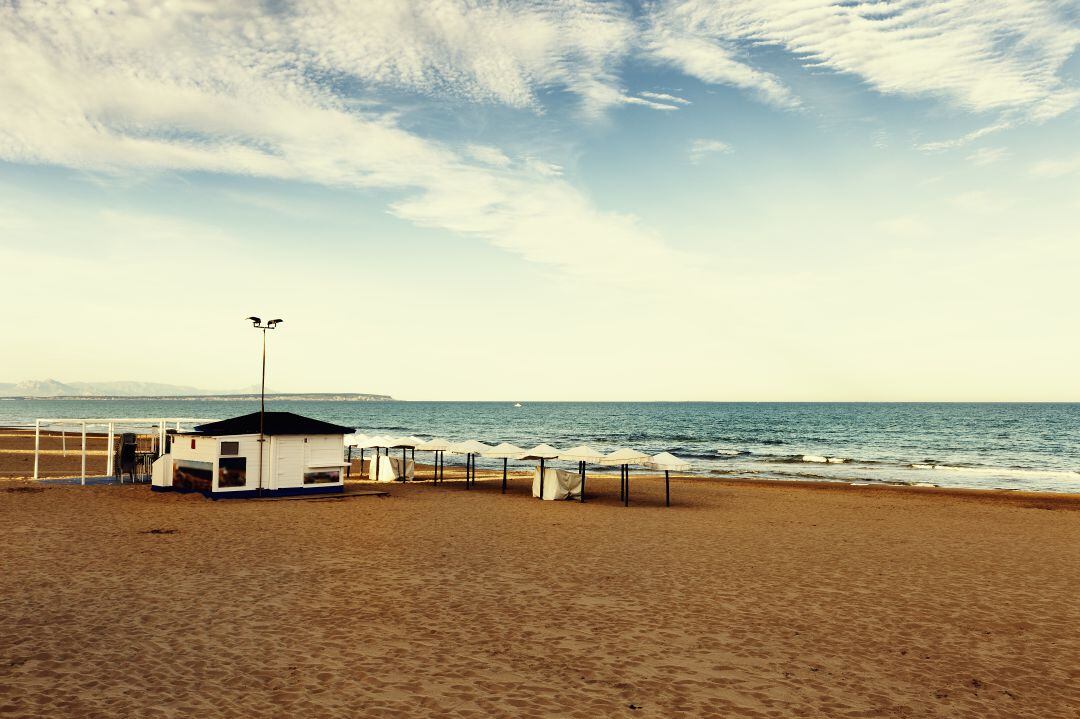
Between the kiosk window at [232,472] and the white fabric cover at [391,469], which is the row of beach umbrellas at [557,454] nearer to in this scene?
the white fabric cover at [391,469]

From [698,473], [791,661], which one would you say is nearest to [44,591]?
[791,661]

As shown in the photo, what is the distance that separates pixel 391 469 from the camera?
1396 inches

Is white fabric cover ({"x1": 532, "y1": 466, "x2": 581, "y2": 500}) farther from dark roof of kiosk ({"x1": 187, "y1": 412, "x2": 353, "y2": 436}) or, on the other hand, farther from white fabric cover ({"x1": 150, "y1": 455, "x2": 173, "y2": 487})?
white fabric cover ({"x1": 150, "y1": 455, "x2": 173, "y2": 487})

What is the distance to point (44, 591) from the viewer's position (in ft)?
42.4

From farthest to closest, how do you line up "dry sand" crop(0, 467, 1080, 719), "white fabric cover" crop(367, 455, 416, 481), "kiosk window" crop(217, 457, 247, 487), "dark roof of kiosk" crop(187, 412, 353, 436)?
"white fabric cover" crop(367, 455, 416, 481), "dark roof of kiosk" crop(187, 412, 353, 436), "kiosk window" crop(217, 457, 247, 487), "dry sand" crop(0, 467, 1080, 719)

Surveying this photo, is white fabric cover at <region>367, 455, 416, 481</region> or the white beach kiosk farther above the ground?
the white beach kiosk

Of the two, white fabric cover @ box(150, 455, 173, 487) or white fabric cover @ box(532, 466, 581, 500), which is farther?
white fabric cover @ box(532, 466, 581, 500)

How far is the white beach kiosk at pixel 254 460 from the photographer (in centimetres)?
2639

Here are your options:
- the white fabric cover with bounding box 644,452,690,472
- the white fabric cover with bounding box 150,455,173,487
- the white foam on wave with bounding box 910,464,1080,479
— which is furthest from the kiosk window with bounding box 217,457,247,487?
the white foam on wave with bounding box 910,464,1080,479

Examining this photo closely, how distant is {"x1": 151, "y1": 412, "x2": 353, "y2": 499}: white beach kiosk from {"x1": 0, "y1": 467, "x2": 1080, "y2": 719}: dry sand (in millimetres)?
3840

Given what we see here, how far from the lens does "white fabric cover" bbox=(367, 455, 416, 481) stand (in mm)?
35406

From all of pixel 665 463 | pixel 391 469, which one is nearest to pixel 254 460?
pixel 391 469

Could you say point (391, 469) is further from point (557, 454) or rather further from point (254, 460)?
point (557, 454)

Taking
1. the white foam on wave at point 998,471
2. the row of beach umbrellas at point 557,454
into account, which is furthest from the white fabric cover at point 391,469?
the white foam on wave at point 998,471
